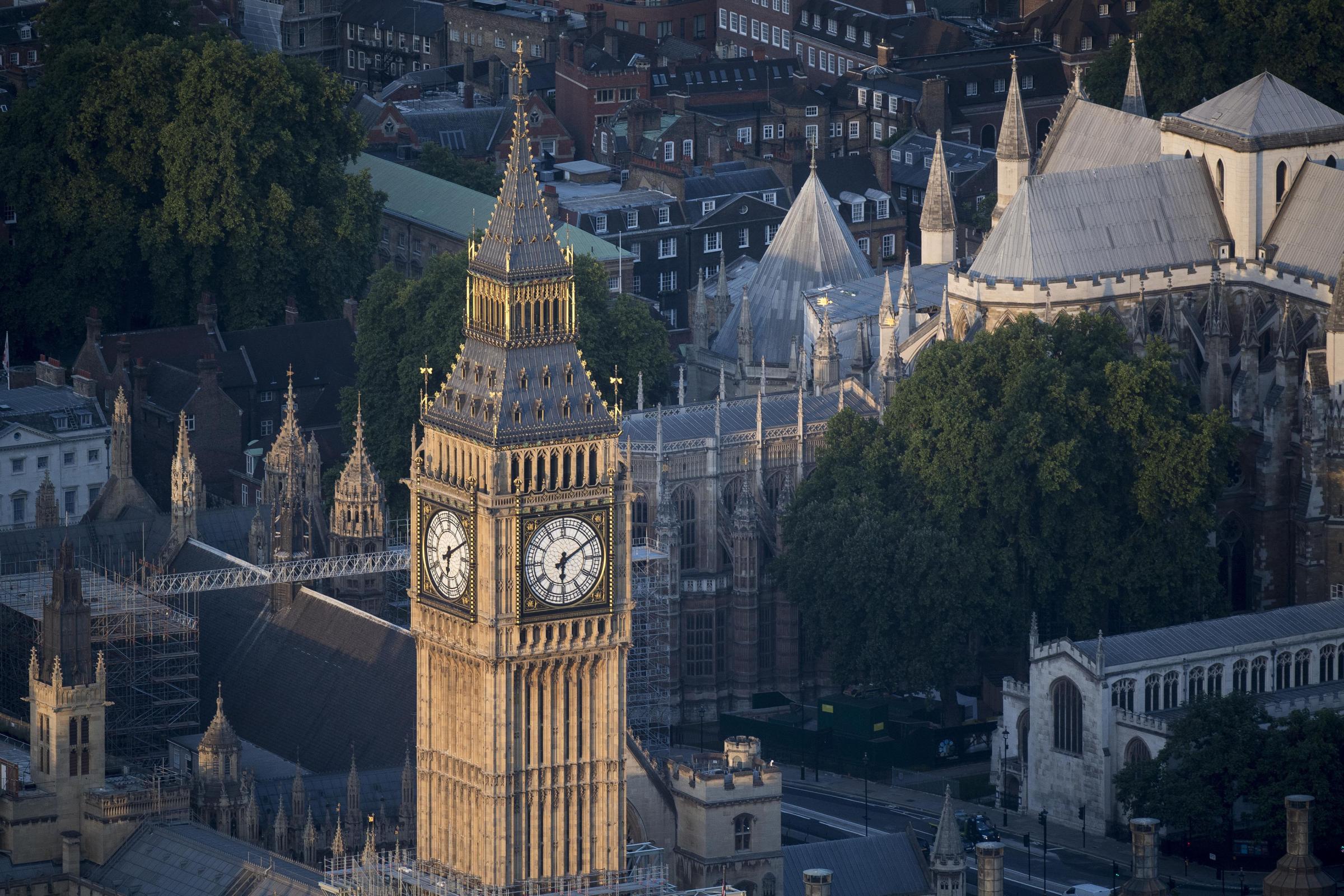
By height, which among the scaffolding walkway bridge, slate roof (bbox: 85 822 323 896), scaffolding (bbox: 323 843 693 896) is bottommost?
slate roof (bbox: 85 822 323 896)

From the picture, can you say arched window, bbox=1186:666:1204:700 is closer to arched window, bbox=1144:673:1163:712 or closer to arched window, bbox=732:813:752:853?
arched window, bbox=1144:673:1163:712

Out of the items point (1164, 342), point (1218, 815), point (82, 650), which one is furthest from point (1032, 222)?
point (82, 650)

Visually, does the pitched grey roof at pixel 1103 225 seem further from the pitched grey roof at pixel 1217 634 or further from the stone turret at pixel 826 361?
the pitched grey roof at pixel 1217 634

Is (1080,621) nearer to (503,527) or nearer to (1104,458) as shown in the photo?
(1104,458)

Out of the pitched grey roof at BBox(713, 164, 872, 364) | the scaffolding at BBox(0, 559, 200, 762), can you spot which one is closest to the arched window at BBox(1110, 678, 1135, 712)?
the scaffolding at BBox(0, 559, 200, 762)

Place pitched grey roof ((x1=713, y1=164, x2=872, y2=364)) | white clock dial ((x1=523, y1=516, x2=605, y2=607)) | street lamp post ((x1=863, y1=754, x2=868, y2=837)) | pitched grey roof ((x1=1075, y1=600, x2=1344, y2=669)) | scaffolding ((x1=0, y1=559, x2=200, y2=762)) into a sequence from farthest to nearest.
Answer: pitched grey roof ((x1=713, y1=164, x2=872, y2=364))
pitched grey roof ((x1=1075, y1=600, x2=1344, y2=669))
street lamp post ((x1=863, y1=754, x2=868, y2=837))
scaffolding ((x1=0, y1=559, x2=200, y2=762))
white clock dial ((x1=523, y1=516, x2=605, y2=607))

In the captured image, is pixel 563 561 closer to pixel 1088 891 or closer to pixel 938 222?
pixel 1088 891

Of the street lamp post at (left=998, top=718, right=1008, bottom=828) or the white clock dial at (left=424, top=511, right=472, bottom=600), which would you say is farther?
the street lamp post at (left=998, top=718, right=1008, bottom=828)
